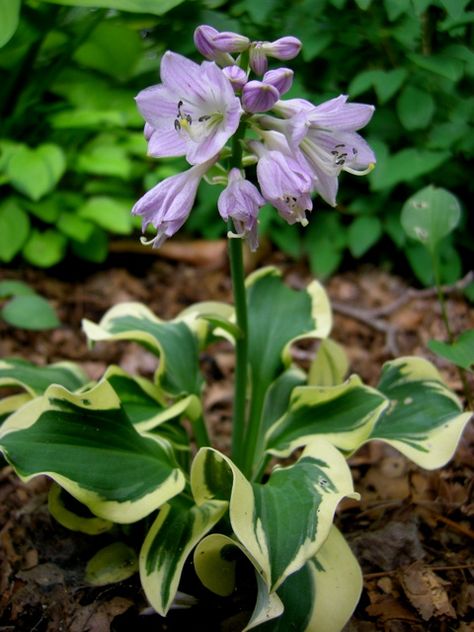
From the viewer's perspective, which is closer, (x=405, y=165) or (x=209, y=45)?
(x=209, y=45)

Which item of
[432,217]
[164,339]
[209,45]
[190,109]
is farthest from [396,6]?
[164,339]

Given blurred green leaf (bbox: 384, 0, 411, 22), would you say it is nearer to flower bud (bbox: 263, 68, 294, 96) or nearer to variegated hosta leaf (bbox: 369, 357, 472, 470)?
flower bud (bbox: 263, 68, 294, 96)

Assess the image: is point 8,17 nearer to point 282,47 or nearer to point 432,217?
point 282,47

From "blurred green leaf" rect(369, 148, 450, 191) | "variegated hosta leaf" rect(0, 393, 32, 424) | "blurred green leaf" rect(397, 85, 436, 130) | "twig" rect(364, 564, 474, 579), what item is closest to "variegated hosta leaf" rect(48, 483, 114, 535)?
"variegated hosta leaf" rect(0, 393, 32, 424)

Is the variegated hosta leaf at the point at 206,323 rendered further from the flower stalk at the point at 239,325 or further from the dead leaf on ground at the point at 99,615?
the dead leaf on ground at the point at 99,615

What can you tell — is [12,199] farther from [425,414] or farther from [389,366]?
[425,414]
